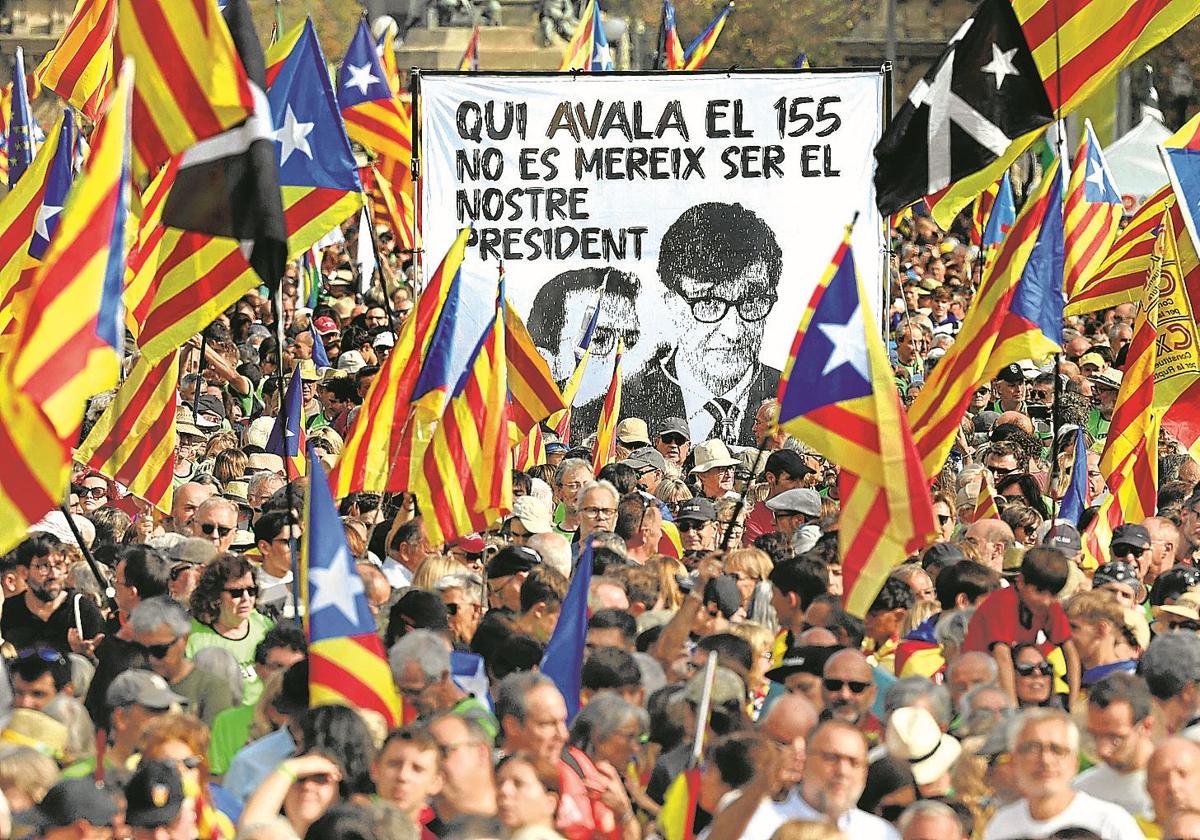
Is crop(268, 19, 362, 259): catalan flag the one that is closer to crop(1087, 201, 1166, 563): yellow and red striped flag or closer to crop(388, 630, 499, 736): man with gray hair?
crop(1087, 201, 1166, 563): yellow and red striped flag

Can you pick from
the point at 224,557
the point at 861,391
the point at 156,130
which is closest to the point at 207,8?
the point at 156,130

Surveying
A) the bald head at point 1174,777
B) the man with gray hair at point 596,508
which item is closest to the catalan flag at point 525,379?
the man with gray hair at point 596,508

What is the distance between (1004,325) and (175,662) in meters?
4.22

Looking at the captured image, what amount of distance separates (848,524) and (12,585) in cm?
311

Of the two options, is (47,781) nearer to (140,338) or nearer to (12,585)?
(12,585)

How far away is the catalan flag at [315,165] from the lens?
11648 millimetres

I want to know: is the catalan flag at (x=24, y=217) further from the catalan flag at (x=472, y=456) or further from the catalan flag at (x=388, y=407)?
the catalan flag at (x=472, y=456)

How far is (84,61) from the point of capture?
621 inches

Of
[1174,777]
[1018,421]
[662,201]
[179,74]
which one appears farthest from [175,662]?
[662,201]

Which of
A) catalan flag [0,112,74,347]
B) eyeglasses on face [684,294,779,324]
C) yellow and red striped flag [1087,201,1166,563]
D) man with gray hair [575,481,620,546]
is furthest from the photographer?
eyeglasses on face [684,294,779,324]

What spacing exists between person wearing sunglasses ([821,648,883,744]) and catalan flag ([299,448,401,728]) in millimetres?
1273

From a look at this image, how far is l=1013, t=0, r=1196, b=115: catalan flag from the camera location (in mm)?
11820

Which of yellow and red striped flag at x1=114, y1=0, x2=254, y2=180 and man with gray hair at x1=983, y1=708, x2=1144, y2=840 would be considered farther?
yellow and red striped flag at x1=114, y1=0, x2=254, y2=180

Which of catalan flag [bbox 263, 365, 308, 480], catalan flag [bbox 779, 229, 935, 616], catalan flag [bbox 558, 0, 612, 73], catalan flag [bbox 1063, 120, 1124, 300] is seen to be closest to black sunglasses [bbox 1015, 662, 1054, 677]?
catalan flag [bbox 779, 229, 935, 616]
